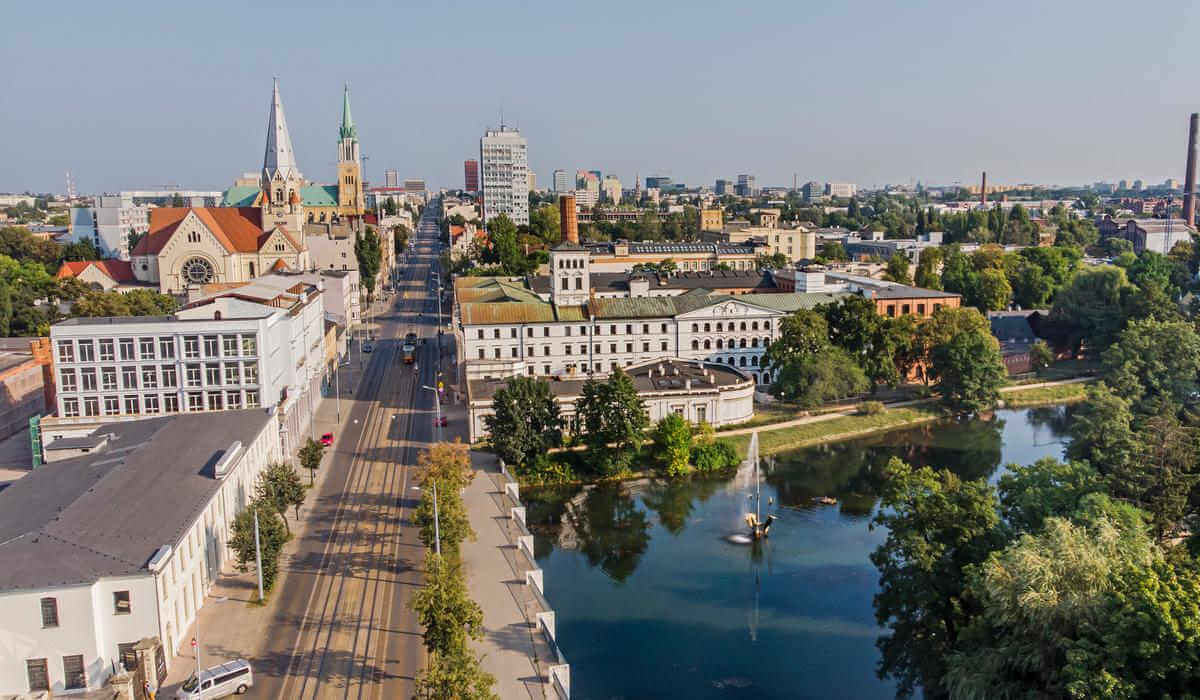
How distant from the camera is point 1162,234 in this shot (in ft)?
404

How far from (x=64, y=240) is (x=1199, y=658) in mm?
137555

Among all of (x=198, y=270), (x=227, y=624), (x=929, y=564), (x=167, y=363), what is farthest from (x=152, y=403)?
(x=198, y=270)

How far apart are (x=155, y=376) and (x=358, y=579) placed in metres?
16.8

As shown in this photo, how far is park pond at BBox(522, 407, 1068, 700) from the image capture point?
2611cm

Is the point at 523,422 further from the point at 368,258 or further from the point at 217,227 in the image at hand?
the point at 368,258

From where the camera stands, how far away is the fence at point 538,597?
22.5 metres

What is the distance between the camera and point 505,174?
164 meters

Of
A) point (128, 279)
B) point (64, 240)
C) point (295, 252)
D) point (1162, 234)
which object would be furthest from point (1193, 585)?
point (64, 240)

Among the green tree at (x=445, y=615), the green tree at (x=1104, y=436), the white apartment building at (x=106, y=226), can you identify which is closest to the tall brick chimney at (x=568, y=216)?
the white apartment building at (x=106, y=226)

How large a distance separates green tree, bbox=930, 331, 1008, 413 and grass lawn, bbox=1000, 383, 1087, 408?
4205 mm

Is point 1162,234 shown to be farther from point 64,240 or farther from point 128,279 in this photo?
point 64,240

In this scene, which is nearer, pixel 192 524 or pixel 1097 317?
pixel 192 524

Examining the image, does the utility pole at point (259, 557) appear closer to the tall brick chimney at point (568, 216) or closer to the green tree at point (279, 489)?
the green tree at point (279, 489)

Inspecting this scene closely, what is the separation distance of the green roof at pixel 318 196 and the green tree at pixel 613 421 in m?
102
